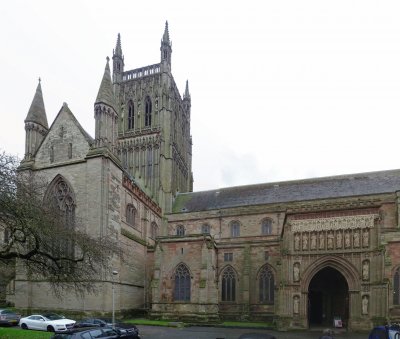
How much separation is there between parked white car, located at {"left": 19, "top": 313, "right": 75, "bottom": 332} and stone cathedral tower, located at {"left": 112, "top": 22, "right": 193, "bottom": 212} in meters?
29.6

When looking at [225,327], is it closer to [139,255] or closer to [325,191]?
[139,255]

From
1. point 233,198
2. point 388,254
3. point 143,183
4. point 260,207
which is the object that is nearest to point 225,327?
point 388,254

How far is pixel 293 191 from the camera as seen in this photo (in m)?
53.3

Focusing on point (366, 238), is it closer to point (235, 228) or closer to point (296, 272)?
point (296, 272)

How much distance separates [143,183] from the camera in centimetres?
6075

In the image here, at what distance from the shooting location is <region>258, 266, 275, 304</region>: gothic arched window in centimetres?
4462

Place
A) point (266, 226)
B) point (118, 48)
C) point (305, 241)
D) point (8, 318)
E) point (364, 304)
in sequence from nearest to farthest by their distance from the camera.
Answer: point (8, 318) < point (364, 304) < point (305, 241) < point (266, 226) < point (118, 48)

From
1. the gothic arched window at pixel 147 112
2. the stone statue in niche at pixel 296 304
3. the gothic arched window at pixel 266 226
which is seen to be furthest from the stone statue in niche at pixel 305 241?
the gothic arched window at pixel 147 112

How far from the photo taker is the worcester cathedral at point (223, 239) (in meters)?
35.0

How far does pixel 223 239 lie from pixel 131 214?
13.8 metres

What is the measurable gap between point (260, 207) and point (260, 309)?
12.8 m

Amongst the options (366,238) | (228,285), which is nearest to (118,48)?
(228,285)

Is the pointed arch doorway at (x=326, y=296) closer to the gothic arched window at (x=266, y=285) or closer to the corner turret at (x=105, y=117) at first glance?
the gothic arched window at (x=266, y=285)

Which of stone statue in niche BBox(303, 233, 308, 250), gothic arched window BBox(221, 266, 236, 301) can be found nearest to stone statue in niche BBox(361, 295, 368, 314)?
stone statue in niche BBox(303, 233, 308, 250)
